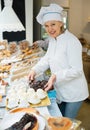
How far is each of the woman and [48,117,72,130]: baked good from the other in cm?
50

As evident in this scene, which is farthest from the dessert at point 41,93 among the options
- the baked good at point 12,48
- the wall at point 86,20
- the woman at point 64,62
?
the wall at point 86,20

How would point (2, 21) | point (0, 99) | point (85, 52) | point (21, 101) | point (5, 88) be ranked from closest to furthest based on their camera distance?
1. point (21, 101)
2. point (0, 99)
3. point (5, 88)
4. point (2, 21)
5. point (85, 52)

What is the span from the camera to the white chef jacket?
1.72 m

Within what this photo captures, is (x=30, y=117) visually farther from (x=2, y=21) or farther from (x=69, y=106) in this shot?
(x=2, y=21)

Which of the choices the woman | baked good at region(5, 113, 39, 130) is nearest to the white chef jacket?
the woman

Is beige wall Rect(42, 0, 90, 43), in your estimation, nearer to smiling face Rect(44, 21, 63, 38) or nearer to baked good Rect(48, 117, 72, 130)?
smiling face Rect(44, 21, 63, 38)

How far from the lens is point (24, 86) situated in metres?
1.67

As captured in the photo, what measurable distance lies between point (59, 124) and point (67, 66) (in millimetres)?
716

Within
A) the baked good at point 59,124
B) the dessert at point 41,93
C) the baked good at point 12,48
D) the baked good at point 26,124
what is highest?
the baked good at point 26,124

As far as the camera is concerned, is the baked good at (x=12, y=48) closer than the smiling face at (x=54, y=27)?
No

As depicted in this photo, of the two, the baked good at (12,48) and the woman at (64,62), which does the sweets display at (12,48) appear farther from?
the woman at (64,62)

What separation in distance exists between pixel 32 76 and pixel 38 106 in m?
0.47

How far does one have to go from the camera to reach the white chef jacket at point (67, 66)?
5.65 feet

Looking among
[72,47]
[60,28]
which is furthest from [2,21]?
[72,47]
